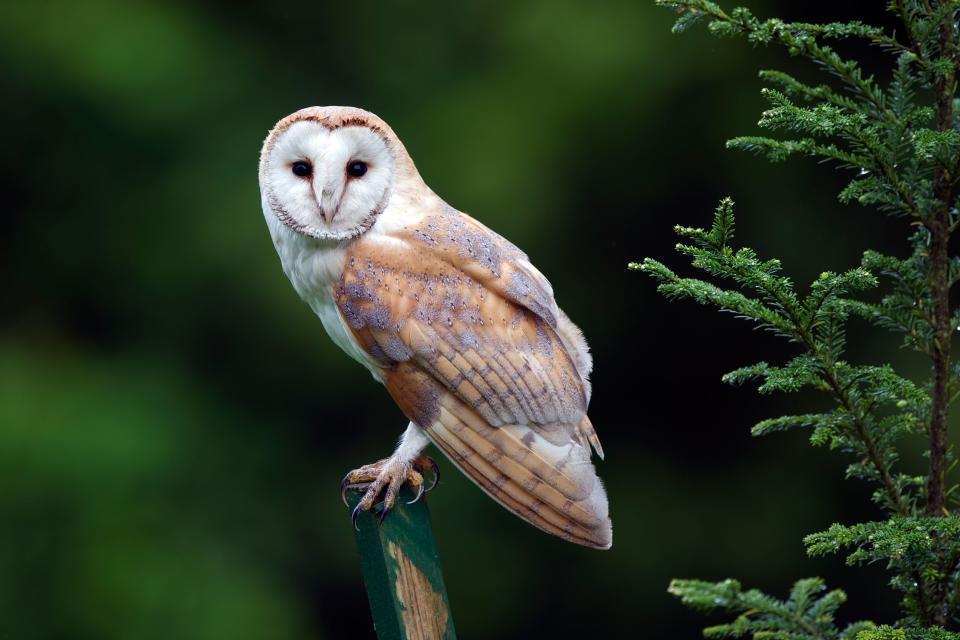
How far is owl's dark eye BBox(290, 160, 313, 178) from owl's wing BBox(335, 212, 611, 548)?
153 mm

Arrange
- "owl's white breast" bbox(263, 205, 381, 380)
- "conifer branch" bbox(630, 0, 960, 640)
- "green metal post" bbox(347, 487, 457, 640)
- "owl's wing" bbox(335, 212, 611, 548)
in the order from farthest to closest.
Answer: "owl's white breast" bbox(263, 205, 381, 380), "owl's wing" bbox(335, 212, 611, 548), "green metal post" bbox(347, 487, 457, 640), "conifer branch" bbox(630, 0, 960, 640)

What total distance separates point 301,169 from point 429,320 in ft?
1.16

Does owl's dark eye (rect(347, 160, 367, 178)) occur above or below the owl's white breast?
above

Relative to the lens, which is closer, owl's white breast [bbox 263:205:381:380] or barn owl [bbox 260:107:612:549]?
barn owl [bbox 260:107:612:549]

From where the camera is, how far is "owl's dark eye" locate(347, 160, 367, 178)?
2.09 metres

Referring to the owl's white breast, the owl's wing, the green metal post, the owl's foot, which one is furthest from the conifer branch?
the owl's white breast

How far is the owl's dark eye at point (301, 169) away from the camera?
2.08 m

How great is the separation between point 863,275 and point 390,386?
0.88 metres

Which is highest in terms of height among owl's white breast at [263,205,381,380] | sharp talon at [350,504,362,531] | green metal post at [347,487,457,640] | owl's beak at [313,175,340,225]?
owl's beak at [313,175,340,225]

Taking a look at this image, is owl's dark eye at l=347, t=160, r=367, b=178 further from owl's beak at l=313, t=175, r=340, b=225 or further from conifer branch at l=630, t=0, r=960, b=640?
conifer branch at l=630, t=0, r=960, b=640

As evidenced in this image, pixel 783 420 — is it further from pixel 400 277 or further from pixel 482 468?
pixel 400 277

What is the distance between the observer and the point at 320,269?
2146mm

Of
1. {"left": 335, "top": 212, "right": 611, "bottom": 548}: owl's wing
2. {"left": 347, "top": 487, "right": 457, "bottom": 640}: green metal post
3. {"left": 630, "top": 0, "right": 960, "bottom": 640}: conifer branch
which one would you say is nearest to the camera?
{"left": 630, "top": 0, "right": 960, "bottom": 640}: conifer branch

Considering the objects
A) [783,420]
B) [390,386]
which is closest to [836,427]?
[783,420]
